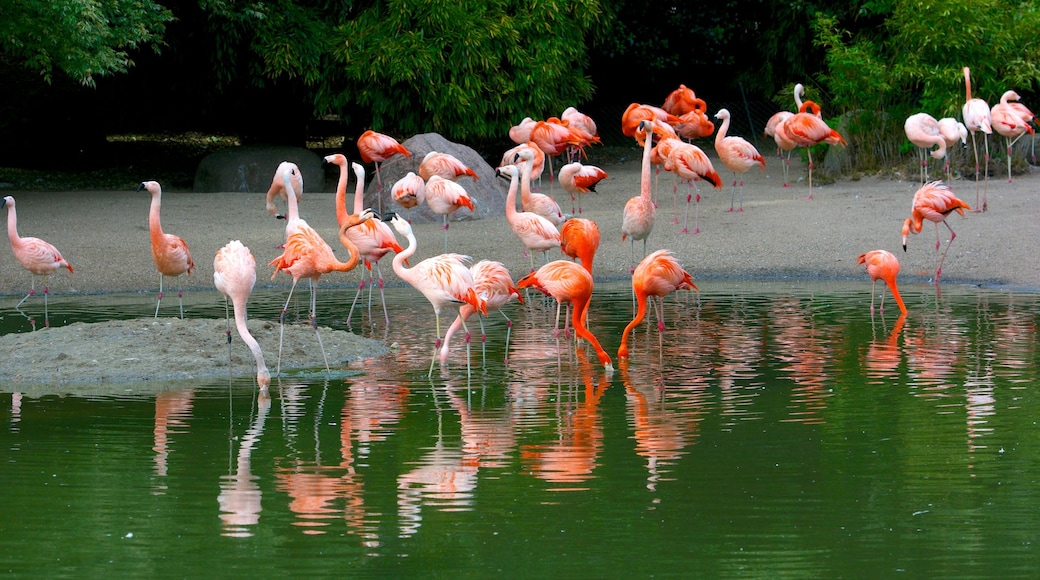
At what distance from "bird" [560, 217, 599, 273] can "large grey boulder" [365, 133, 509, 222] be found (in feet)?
17.9

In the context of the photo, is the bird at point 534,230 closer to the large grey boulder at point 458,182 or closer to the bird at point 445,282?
the bird at point 445,282

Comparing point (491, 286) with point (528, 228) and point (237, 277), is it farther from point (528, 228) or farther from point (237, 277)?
point (528, 228)

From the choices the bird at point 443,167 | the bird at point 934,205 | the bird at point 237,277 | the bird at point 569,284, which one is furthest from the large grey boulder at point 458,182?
the bird at point 237,277

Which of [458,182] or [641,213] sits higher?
[458,182]

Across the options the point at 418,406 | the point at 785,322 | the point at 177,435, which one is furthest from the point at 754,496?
the point at 785,322

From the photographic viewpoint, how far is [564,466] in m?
5.75

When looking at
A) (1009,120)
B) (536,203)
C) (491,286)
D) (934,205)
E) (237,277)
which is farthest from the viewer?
(1009,120)

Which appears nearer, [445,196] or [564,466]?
[564,466]

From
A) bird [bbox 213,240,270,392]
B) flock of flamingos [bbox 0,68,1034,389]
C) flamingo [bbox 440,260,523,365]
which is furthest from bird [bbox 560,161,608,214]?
bird [bbox 213,240,270,392]

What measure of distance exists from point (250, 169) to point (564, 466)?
13.8 m

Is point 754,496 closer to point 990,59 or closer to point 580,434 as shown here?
point 580,434

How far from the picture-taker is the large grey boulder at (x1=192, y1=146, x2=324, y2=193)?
61.3 ft

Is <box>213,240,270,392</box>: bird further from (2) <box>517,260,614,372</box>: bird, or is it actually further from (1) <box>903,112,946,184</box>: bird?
(1) <box>903,112,946,184</box>: bird

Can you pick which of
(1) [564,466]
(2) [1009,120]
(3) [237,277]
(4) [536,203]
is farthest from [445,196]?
(2) [1009,120]
